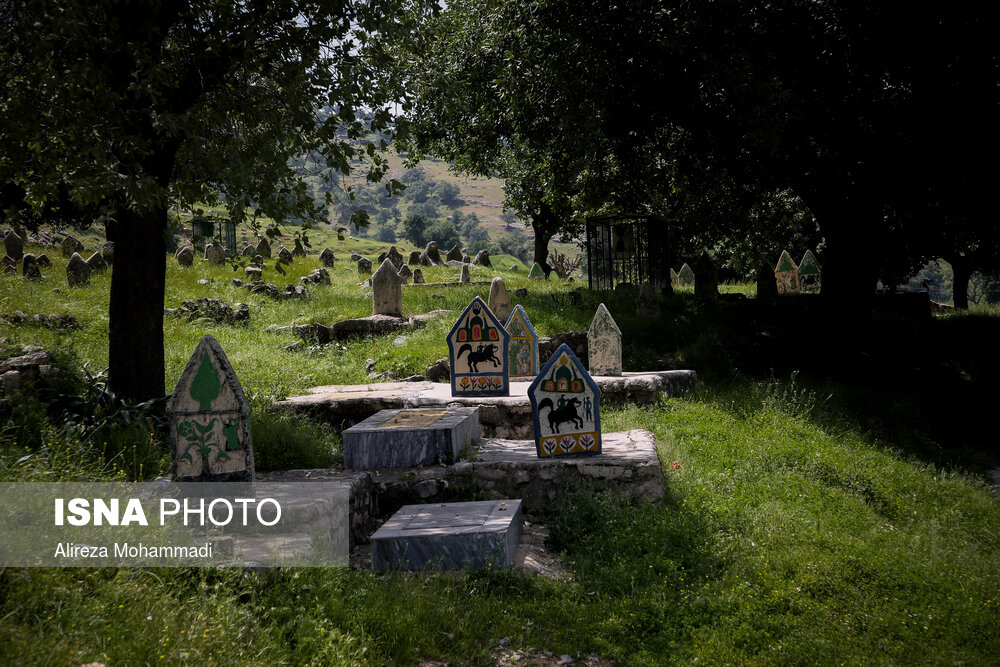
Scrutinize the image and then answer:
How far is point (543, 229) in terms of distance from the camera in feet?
91.9

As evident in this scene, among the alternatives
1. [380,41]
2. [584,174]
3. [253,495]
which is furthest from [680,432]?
[584,174]

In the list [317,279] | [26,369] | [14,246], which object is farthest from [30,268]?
[26,369]

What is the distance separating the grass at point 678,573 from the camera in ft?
12.5

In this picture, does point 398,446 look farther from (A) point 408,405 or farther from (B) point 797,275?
(B) point 797,275

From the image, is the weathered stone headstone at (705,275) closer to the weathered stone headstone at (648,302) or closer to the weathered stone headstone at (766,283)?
the weathered stone headstone at (766,283)

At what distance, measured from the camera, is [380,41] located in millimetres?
7668

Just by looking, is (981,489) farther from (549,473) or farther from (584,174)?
(584,174)

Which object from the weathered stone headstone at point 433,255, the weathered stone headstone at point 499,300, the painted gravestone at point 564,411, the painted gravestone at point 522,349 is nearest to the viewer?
the painted gravestone at point 564,411

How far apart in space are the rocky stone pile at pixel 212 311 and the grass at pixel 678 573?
267 centimetres

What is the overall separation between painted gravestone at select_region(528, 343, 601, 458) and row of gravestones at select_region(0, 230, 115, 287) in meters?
10.9

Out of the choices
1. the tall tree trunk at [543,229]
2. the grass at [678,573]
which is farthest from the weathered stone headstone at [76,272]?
the tall tree trunk at [543,229]

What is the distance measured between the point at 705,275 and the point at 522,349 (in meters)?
8.94

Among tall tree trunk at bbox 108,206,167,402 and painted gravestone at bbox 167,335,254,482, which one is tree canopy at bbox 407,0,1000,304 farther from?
painted gravestone at bbox 167,335,254,482

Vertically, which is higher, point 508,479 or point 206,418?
point 206,418
